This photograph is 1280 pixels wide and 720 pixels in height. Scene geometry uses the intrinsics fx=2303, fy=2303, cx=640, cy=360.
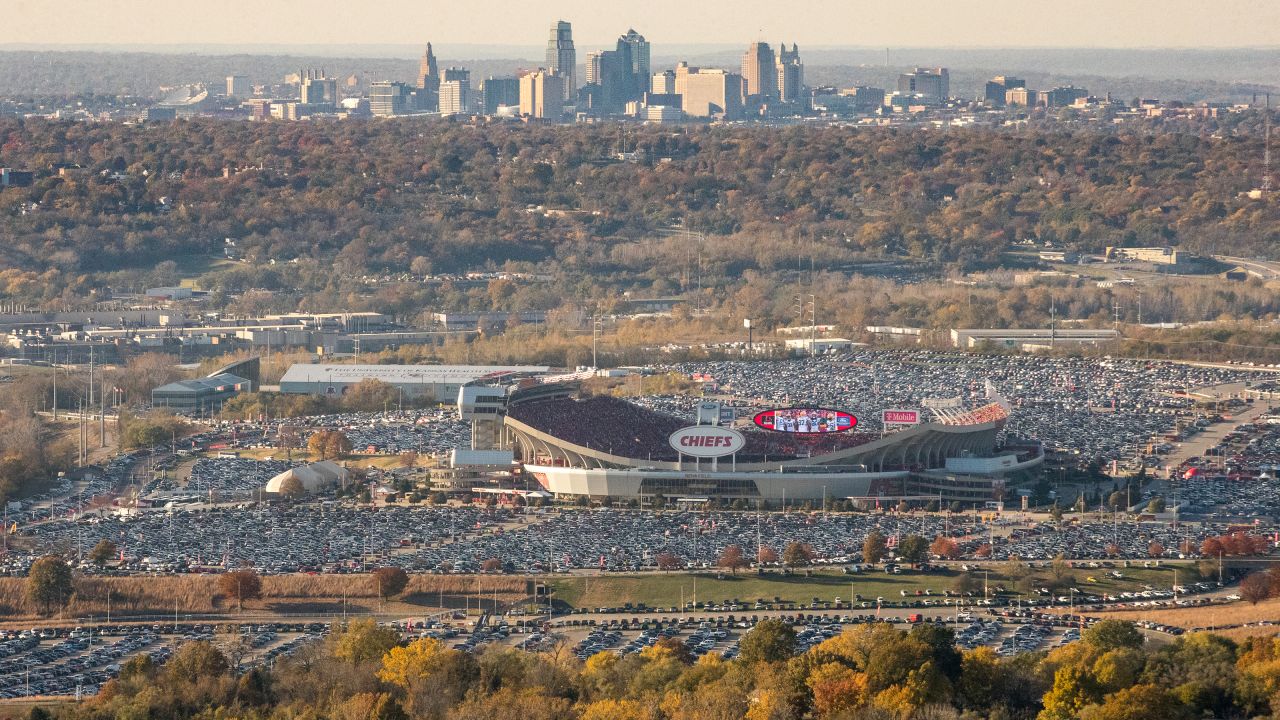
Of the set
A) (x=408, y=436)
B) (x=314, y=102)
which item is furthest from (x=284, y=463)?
(x=314, y=102)

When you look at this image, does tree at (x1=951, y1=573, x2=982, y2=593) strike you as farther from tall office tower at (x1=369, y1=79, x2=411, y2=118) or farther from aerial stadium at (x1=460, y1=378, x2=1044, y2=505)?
tall office tower at (x1=369, y1=79, x2=411, y2=118)

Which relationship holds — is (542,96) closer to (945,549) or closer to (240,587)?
(945,549)

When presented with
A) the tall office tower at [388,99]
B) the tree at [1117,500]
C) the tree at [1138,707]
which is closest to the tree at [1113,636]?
the tree at [1138,707]

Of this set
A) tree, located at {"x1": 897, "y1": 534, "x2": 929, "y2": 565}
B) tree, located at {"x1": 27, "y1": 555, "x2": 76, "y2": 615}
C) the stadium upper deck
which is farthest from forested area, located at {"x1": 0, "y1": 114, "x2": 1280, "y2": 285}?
tree, located at {"x1": 897, "y1": 534, "x2": 929, "y2": 565}

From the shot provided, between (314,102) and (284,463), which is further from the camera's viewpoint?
(314,102)

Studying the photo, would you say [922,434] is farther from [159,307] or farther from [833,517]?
[159,307]

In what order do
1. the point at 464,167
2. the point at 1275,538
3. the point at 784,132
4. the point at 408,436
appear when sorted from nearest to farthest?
the point at 1275,538 < the point at 408,436 < the point at 464,167 < the point at 784,132

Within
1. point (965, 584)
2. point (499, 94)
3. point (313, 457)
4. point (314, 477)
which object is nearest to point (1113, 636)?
point (965, 584)
